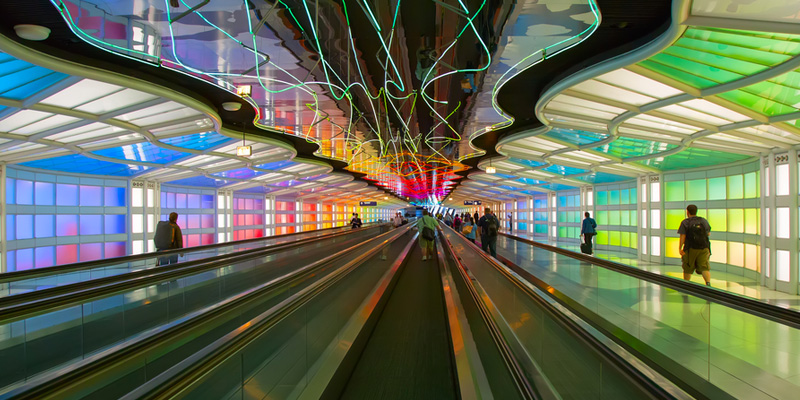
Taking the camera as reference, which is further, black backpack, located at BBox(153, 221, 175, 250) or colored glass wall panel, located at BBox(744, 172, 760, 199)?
colored glass wall panel, located at BBox(744, 172, 760, 199)

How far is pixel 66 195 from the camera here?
1742cm

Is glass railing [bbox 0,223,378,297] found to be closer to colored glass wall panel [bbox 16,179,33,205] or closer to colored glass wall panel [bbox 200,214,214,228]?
colored glass wall panel [bbox 16,179,33,205]

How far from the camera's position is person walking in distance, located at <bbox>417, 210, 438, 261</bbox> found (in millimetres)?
12219

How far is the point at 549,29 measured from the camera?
618 cm

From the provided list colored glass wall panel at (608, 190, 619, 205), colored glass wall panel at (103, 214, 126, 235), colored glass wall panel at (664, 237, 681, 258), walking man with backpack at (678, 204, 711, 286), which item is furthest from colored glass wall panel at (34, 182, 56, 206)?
colored glass wall panel at (608, 190, 619, 205)

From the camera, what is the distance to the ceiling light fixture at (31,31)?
231 inches

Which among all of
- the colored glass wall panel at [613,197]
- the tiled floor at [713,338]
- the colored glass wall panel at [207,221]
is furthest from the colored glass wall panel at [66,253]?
the colored glass wall panel at [613,197]

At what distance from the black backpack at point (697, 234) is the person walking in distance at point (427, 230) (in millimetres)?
6565

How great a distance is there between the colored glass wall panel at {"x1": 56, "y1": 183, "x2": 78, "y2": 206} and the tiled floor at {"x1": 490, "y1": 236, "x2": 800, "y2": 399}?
71.6 feet

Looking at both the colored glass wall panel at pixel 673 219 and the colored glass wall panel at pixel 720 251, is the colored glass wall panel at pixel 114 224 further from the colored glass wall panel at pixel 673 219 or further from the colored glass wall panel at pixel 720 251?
the colored glass wall panel at pixel 720 251

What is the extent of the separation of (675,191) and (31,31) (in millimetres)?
22752

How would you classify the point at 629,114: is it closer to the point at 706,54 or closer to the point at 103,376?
the point at 706,54

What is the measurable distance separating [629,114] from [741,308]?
25.5ft

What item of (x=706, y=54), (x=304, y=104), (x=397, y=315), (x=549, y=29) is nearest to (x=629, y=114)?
(x=706, y=54)
